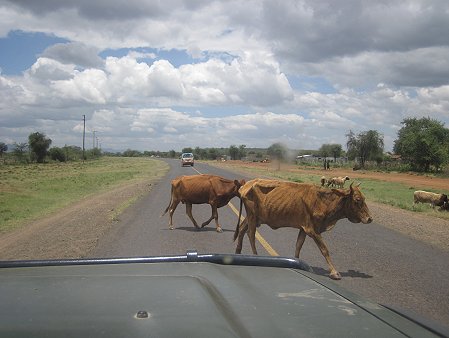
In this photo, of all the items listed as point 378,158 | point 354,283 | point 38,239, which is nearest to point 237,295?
point 354,283

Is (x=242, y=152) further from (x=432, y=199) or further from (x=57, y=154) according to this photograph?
(x=432, y=199)

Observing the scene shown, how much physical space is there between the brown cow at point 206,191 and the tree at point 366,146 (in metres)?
66.0

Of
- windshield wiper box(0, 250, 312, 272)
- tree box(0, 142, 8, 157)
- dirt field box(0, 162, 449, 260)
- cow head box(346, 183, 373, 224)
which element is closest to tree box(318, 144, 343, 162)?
tree box(0, 142, 8, 157)

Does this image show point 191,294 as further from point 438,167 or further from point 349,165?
point 349,165

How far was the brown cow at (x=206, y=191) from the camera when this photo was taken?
12469mm

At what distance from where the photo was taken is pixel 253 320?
87.7 inches

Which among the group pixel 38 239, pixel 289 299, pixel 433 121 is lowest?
pixel 38 239

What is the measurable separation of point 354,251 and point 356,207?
2.19 metres

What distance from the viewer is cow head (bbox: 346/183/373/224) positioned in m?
8.02

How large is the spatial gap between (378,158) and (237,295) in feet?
258

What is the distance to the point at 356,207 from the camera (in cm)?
804

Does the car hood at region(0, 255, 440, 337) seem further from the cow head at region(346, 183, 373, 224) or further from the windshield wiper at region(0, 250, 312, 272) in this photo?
the cow head at region(346, 183, 373, 224)

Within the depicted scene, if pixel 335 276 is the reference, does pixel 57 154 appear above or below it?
below

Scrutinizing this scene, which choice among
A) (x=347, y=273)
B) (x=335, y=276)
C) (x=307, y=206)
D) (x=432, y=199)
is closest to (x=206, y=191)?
(x=307, y=206)
